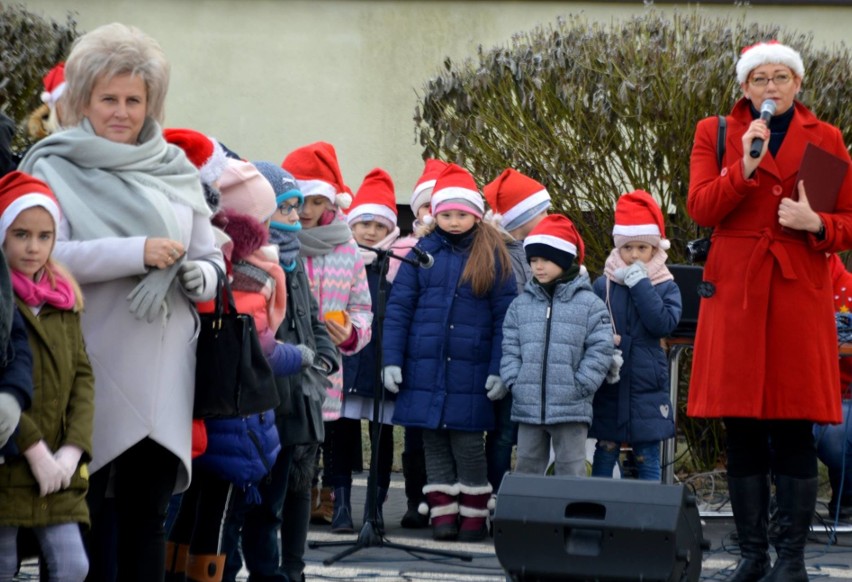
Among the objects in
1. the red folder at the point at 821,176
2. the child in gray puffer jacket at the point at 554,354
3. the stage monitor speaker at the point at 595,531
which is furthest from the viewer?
the child in gray puffer jacket at the point at 554,354

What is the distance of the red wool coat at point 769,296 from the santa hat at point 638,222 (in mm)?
1948

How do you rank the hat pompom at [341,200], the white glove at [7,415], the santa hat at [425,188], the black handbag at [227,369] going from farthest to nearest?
the santa hat at [425,188] → the hat pompom at [341,200] → the black handbag at [227,369] → the white glove at [7,415]

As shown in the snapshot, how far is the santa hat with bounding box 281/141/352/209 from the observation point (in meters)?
6.82

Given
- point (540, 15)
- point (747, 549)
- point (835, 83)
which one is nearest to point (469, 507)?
point (747, 549)

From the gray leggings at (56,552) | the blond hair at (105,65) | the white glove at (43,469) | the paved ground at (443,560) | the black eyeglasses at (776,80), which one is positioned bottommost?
the paved ground at (443,560)

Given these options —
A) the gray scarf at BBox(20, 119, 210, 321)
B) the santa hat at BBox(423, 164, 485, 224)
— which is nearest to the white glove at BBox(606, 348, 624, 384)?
the santa hat at BBox(423, 164, 485, 224)

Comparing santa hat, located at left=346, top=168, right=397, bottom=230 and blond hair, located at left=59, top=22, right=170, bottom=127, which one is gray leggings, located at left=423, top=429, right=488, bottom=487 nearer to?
santa hat, located at left=346, top=168, right=397, bottom=230

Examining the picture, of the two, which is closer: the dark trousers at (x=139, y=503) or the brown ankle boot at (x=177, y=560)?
the dark trousers at (x=139, y=503)

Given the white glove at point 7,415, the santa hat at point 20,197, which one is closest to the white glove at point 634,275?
the santa hat at point 20,197

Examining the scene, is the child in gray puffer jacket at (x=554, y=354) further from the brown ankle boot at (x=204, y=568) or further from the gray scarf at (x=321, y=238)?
the brown ankle boot at (x=204, y=568)

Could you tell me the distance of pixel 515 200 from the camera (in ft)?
29.1

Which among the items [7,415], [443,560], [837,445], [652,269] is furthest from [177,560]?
[837,445]

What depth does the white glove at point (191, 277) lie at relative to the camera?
4.59 metres

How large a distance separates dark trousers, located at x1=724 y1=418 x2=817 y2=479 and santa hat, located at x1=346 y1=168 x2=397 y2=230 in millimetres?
3148
